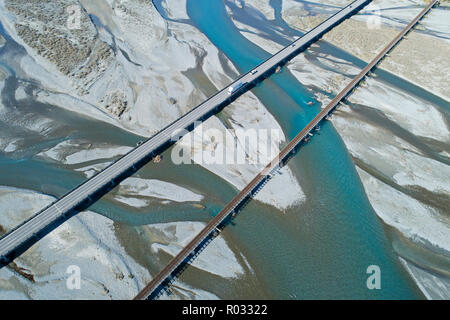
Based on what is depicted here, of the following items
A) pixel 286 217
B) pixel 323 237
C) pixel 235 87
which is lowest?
pixel 323 237

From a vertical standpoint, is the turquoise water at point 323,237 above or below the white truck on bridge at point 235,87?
below

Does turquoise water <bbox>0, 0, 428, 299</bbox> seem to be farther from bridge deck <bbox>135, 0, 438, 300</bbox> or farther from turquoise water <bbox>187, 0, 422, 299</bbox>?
bridge deck <bbox>135, 0, 438, 300</bbox>

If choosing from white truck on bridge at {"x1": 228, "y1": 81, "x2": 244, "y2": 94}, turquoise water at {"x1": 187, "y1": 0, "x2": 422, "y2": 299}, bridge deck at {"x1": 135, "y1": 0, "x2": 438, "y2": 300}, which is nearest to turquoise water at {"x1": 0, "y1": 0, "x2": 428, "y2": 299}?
turquoise water at {"x1": 187, "y1": 0, "x2": 422, "y2": 299}

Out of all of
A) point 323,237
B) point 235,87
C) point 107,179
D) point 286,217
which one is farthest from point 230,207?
point 235,87

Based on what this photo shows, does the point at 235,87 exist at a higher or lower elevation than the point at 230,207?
higher

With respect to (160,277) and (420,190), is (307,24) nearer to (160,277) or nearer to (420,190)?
(420,190)

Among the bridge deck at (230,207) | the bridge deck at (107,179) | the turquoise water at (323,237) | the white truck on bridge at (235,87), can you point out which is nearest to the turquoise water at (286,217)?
the turquoise water at (323,237)

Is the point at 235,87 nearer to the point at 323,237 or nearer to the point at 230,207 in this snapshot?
the point at 230,207

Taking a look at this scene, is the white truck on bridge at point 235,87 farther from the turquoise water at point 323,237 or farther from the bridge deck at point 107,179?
the turquoise water at point 323,237

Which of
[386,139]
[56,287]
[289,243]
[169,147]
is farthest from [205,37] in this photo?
[56,287]
